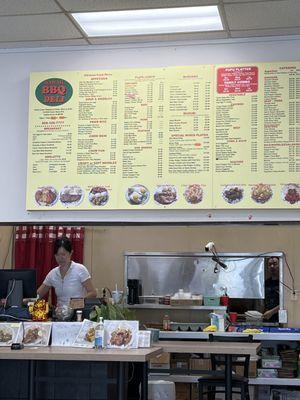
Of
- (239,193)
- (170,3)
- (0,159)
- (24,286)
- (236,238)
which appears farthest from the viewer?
(236,238)

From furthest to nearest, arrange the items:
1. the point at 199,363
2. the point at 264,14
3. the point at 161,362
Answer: the point at 199,363, the point at 161,362, the point at 264,14

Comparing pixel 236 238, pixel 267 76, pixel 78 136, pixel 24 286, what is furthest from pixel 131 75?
pixel 236 238

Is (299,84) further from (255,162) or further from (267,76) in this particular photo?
(255,162)

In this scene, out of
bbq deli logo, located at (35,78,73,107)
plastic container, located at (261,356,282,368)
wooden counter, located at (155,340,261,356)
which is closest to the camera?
bbq deli logo, located at (35,78,73,107)

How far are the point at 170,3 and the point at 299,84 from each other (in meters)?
1.06

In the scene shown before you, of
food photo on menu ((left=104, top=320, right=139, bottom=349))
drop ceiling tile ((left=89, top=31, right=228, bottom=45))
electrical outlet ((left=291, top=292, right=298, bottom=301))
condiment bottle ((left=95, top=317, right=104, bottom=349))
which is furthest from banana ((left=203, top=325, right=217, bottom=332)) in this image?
drop ceiling tile ((left=89, top=31, right=228, bottom=45))

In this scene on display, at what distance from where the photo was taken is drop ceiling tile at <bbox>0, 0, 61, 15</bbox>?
3957 mm

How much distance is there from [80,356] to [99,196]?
1.11 meters

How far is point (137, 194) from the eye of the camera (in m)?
4.48

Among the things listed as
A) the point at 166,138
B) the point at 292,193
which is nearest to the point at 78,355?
the point at 166,138

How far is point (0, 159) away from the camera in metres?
4.74

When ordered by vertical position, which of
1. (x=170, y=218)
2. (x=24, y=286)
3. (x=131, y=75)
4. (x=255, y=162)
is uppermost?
(x=131, y=75)

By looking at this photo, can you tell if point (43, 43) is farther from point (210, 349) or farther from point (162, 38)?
point (210, 349)

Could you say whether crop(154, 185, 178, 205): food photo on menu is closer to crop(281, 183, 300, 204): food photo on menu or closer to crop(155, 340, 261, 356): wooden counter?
crop(281, 183, 300, 204): food photo on menu
